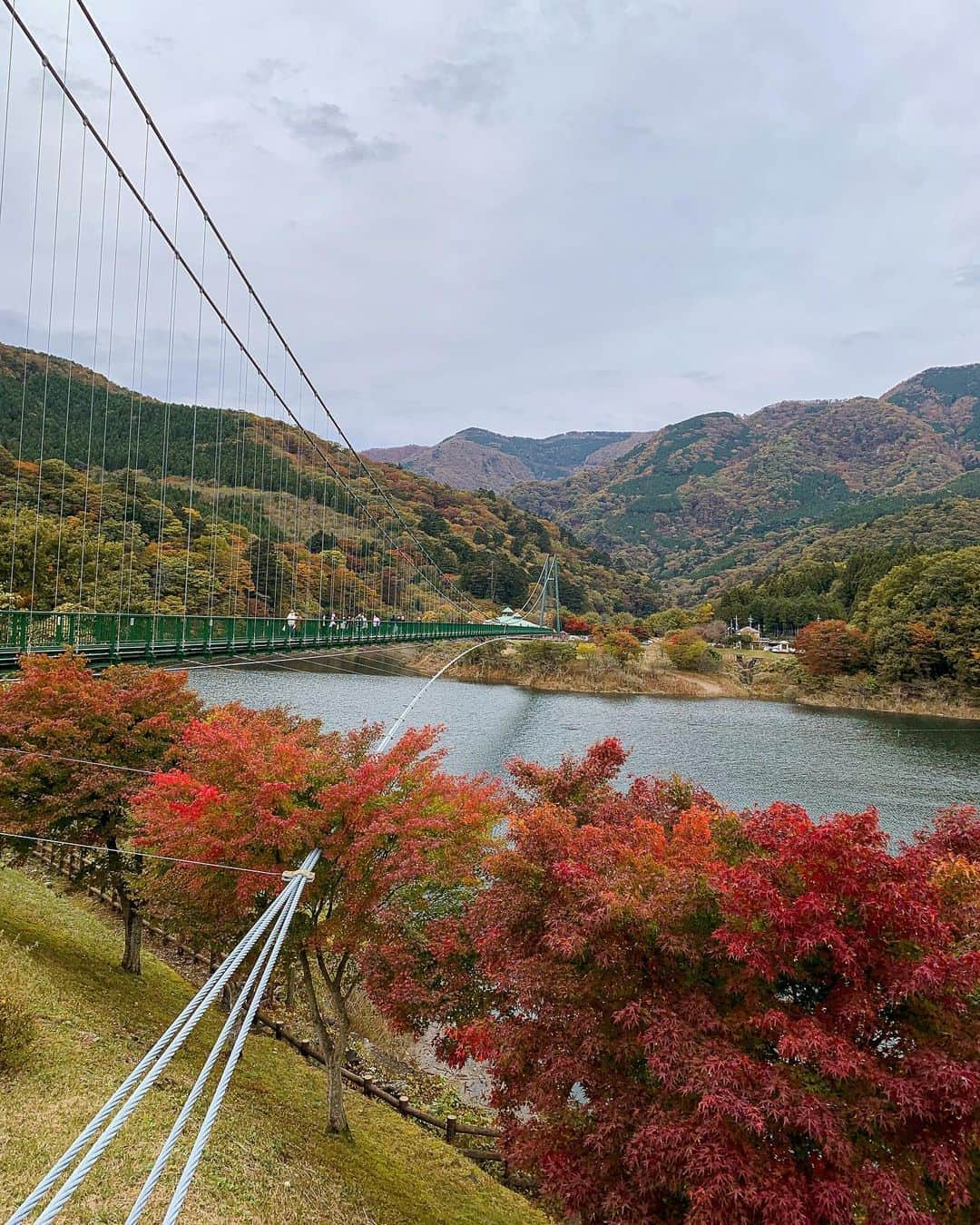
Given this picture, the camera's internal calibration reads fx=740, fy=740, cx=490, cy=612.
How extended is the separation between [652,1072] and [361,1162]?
405cm

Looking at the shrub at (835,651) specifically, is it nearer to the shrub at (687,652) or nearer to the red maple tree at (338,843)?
the shrub at (687,652)

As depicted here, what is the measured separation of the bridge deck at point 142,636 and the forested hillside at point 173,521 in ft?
8.70

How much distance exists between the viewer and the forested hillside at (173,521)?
27422 millimetres

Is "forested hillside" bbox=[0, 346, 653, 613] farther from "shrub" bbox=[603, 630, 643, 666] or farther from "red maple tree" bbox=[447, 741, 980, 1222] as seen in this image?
"shrub" bbox=[603, 630, 643, 666]

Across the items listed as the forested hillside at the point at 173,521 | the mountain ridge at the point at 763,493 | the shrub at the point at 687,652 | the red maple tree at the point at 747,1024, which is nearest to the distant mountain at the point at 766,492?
the mountain ridge at the point at 763,493

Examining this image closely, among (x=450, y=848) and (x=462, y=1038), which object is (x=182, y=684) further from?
(x=462, y=1038)

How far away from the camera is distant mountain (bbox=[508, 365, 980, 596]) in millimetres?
128875

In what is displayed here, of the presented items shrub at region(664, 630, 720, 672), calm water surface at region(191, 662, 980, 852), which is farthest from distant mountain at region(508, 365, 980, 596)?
calm water surface at region(191, 662, 980, 852)

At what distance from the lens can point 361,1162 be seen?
7000 mm

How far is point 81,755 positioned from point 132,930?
2545mm

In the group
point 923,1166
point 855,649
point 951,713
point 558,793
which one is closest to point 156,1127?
point 558,793

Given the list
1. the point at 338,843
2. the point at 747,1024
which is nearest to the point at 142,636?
the point at 338,843

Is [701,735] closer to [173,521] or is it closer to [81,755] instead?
[173,521]

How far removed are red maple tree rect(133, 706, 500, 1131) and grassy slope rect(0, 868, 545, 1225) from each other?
794mm
